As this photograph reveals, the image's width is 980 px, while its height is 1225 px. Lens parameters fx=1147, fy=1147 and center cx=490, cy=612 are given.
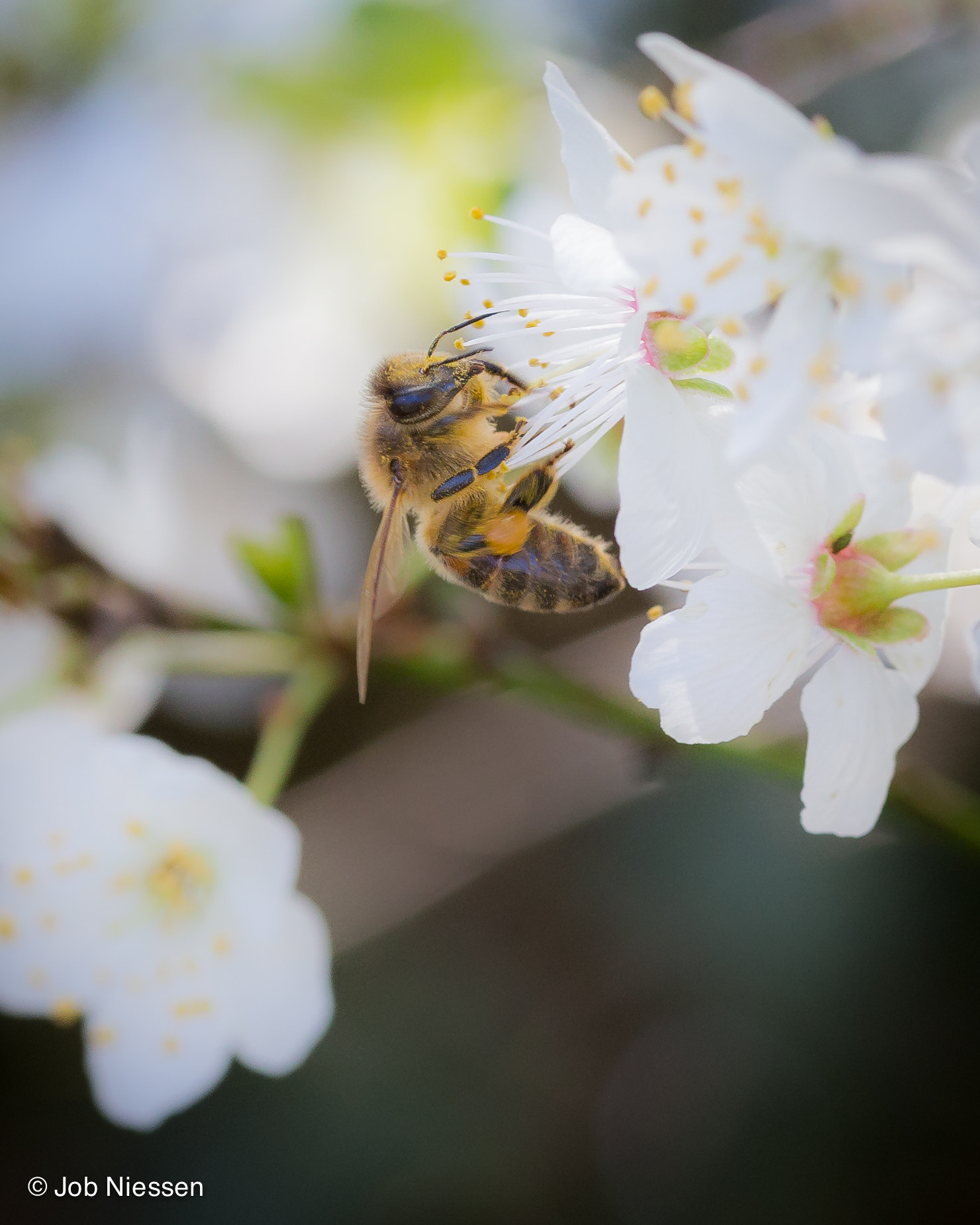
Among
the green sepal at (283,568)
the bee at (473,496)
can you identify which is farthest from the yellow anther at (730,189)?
the green sepal at (283,568)

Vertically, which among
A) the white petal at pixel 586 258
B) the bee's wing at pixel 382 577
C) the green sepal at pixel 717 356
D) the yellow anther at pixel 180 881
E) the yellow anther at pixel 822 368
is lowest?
the yellow anther at pixel 180 881

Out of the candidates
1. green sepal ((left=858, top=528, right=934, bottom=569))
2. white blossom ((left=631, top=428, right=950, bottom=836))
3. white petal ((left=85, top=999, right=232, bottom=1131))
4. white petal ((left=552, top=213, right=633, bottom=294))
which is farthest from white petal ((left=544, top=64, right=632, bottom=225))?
white petal ((left=85, top=999, right=232, bottom=1131))

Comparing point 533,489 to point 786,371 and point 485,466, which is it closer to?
point 485,466

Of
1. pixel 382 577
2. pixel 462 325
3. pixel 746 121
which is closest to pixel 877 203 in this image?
pixel 746 121

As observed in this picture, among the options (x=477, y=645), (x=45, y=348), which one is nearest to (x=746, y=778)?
(x=477, y=645)

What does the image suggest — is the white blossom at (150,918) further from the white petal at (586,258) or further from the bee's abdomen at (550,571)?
the white petal at (586,258)

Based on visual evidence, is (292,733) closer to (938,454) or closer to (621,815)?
(938,454)

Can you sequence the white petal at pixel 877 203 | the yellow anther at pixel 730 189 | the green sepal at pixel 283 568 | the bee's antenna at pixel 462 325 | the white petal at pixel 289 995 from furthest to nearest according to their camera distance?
the green sepal at pixel 283 568 < the white petal at pixel 289 995 < the bee's antenna at pixel 462 325 < the yellow anther at pixel 730 189 < the white petal at pixel 877 203

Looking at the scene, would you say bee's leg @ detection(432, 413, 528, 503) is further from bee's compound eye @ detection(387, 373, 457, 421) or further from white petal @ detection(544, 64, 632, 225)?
white petal @ detection(544, 64, 632, 225)

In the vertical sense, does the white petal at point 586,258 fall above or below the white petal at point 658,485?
above
